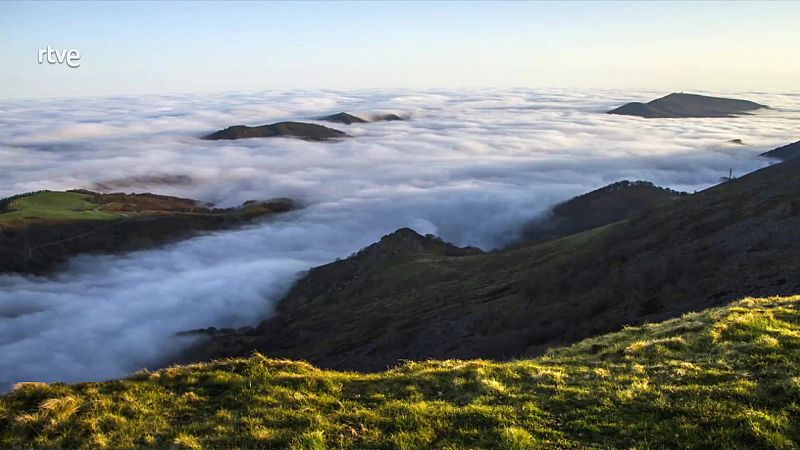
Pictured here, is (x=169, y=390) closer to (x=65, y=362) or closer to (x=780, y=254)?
(x=780, y=254)

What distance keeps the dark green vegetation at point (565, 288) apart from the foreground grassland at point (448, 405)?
67.5ft

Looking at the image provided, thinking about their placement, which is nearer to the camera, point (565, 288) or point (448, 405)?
point (448, 405)

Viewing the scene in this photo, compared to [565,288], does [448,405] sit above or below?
above

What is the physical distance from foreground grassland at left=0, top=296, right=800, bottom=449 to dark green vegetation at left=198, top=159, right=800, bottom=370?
20.6 metres

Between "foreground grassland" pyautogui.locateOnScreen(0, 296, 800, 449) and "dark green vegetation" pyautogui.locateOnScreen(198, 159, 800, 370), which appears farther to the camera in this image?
"dark green vegetation" pyautogui.locateOnScreen(198, 159, 800, 370)

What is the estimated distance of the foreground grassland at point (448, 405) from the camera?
10719mm

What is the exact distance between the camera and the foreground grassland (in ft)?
35.2

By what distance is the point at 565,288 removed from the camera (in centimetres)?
7594

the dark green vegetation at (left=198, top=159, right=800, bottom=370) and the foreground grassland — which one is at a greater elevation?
the foreground grassland

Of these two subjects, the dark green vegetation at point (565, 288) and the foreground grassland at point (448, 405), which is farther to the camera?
the dark green vegetation at point (565, 288)

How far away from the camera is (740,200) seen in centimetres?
8394

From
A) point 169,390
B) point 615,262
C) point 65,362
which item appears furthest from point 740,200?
point 65,362

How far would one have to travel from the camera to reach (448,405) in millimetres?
12742

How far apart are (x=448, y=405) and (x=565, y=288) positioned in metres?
67.2
